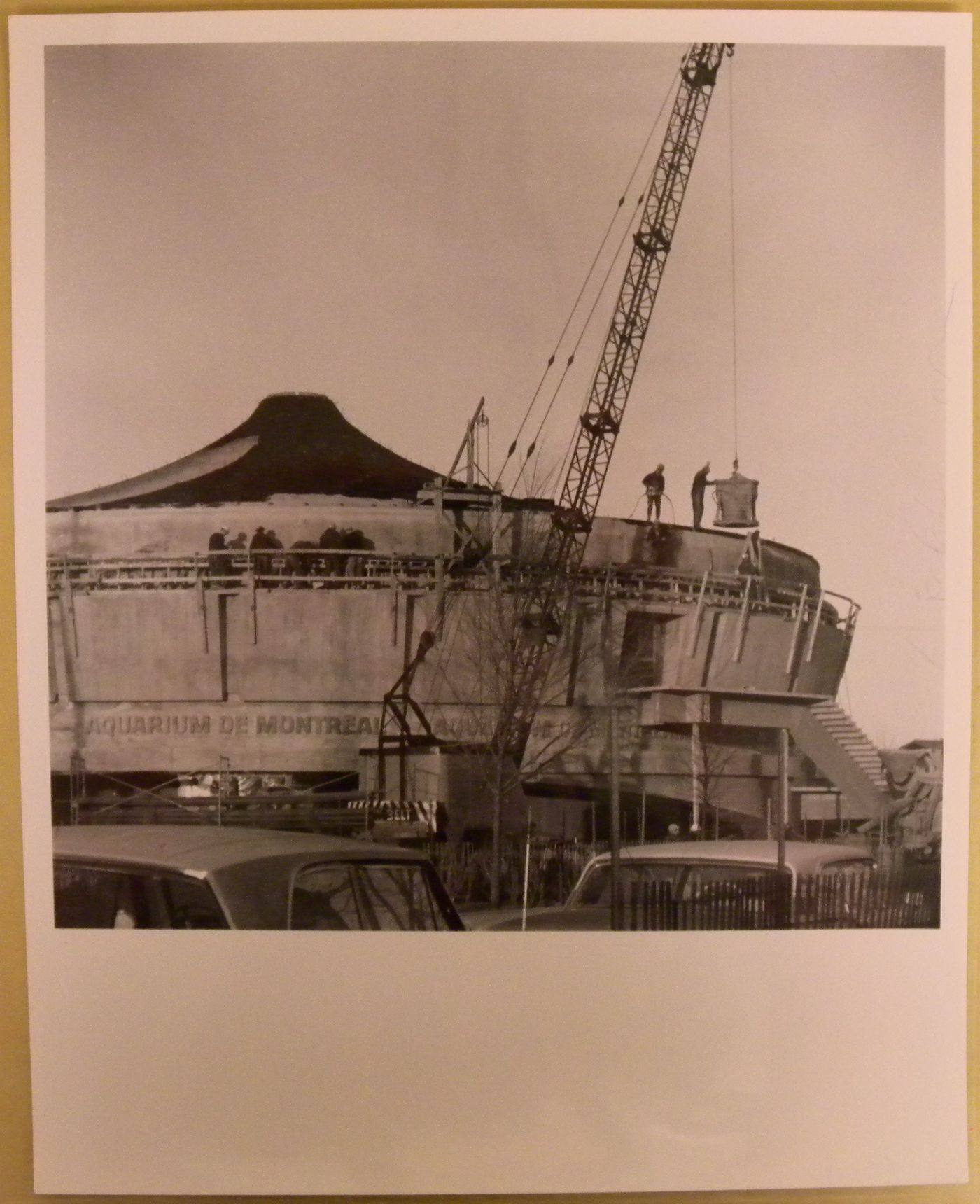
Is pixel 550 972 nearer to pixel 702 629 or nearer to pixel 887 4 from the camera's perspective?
pixel 702 629

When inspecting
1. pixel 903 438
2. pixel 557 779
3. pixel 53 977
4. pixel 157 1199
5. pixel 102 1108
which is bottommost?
pixel 157 1199

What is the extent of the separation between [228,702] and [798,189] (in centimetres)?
130

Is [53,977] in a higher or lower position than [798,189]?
lower

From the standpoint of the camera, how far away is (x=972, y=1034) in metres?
1.83

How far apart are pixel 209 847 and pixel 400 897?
0.32m

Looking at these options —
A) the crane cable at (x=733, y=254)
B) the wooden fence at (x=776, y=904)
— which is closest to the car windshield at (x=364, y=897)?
the wooden fence at (x=776, y=904)

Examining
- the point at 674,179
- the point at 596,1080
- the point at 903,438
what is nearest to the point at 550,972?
the point at 596,1080

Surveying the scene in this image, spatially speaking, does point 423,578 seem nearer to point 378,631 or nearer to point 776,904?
point 378,631

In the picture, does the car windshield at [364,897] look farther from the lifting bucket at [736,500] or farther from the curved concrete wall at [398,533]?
the lifting bucket at [736,500]

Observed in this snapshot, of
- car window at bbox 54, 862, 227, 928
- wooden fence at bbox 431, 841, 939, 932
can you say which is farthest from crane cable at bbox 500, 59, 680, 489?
car window at bbox 54, 862, 227, 928

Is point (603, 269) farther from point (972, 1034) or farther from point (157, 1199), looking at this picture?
point (157, 1199)

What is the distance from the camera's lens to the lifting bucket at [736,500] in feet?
5.81

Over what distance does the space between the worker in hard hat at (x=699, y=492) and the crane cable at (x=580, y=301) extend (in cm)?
27

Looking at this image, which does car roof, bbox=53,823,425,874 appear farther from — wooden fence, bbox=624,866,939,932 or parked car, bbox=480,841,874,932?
wooden fence, bbox=624,866,939,932
